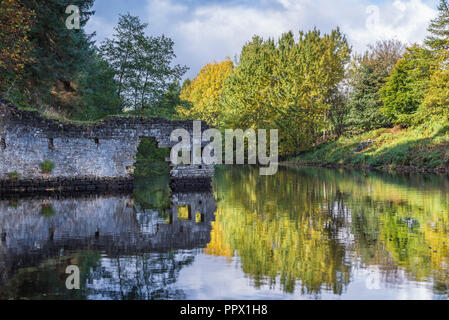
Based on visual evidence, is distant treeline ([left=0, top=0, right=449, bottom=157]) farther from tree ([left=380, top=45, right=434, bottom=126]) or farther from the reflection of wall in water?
the reflection of wall in water

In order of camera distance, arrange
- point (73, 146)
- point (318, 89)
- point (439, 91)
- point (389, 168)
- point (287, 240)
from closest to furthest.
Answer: point (287, 240), point (73, 146), point (389, 168), point (439, 91), point (318, 89)

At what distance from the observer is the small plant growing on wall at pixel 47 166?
1963 centimetres

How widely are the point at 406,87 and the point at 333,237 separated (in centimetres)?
3541

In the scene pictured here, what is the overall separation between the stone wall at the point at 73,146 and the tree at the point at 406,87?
24.3 m

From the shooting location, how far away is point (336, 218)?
37.7ft

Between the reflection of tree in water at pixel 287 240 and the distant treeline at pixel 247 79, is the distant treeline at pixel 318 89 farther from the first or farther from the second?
the reflection of tree in water at pixel 287 240

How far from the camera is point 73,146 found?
2022 centimetres

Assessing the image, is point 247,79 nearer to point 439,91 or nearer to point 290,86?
point 290,86

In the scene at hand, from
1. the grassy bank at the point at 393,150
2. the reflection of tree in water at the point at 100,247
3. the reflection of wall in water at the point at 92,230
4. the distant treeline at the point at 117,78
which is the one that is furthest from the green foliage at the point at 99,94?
the grassy bank at the point at 393,150

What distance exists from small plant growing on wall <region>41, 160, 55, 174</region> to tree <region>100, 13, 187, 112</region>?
10.7 meters

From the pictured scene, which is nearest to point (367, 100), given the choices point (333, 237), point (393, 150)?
point (393, 150)

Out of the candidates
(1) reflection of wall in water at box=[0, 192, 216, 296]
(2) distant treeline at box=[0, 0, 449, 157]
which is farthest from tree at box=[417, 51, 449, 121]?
(1) reflection of wall in water at box=[0, 192, 216, 296]

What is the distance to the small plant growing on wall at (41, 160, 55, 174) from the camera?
773 inches
